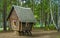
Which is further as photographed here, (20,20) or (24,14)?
(24,14)

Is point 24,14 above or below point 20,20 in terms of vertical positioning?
above

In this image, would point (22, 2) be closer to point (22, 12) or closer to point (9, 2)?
point (9, 2)

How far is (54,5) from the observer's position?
138 ft

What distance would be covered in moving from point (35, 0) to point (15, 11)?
23368 millimetres

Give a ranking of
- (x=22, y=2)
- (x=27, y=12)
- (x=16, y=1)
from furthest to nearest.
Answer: (x=22, y=2) < (x=16, y=1) < (x=27, y=12)

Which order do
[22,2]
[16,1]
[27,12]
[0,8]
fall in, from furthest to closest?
[22,2] < [16,1] < [0,8] < [27,12]

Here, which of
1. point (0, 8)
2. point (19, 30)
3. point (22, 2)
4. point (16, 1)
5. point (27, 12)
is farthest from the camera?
point (22, 2)

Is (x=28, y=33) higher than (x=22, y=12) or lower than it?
lower

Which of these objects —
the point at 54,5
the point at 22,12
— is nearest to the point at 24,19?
the point at 22,12

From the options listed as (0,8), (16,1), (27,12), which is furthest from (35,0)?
(27,12)

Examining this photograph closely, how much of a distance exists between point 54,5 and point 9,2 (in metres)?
9.42

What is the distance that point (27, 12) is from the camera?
2478cm

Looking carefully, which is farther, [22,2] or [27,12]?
[22,2]

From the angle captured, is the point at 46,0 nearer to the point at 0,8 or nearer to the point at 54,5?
the point at 54,5
